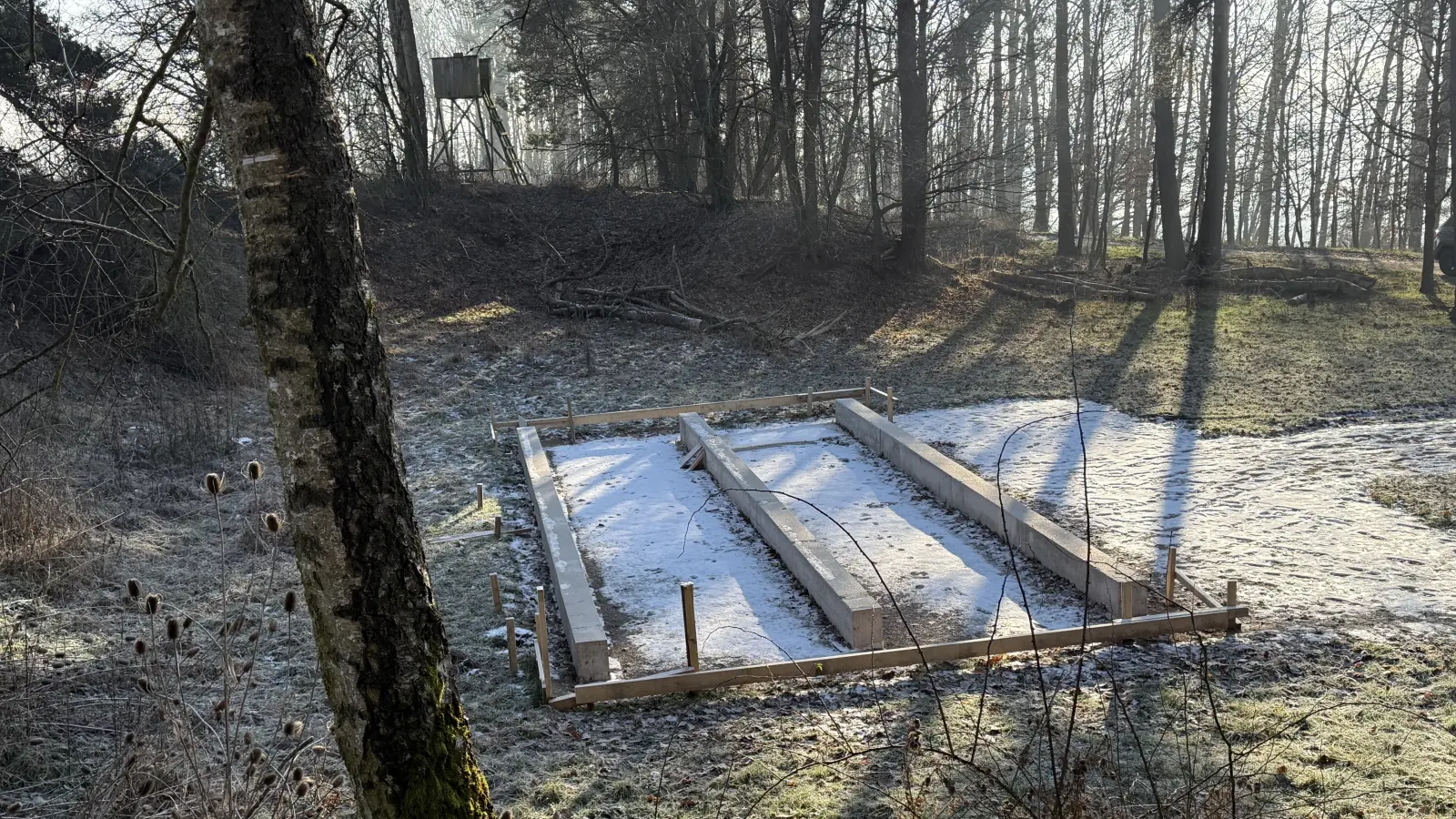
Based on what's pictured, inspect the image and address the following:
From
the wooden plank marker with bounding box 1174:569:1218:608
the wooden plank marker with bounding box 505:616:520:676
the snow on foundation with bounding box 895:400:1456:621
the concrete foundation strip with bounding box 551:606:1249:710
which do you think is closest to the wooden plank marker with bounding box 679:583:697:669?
the concrete foundation strip with bounding box 551:606:1249:710

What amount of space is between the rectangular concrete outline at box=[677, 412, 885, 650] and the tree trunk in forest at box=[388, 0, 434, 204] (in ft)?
39.3

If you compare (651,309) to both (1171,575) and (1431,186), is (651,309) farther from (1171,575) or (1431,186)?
(1431,186)

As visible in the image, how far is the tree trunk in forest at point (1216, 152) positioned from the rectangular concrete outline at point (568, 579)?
14.2 metres

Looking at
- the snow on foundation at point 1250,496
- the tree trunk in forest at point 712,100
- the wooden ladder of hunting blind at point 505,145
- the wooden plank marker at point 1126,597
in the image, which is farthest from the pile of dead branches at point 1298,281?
the wooden ladder of hunting blind at point 505,145

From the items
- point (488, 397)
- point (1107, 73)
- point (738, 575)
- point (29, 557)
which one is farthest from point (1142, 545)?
point (1107, 73)

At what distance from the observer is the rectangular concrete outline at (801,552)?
18.6 ft

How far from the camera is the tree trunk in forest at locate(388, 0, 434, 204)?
18828 mm

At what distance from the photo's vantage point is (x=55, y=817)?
11.8 feet

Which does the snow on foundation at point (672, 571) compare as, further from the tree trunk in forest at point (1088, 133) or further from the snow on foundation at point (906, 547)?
the tree trunk in forest at point (1088, 133)

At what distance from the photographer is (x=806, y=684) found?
508 cm

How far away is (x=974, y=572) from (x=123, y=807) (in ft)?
16.5

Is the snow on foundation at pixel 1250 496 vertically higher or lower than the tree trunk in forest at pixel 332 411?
lower

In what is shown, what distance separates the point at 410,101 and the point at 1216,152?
47.2 ft

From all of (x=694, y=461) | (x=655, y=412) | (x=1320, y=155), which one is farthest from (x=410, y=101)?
(x=1320, y=155)
